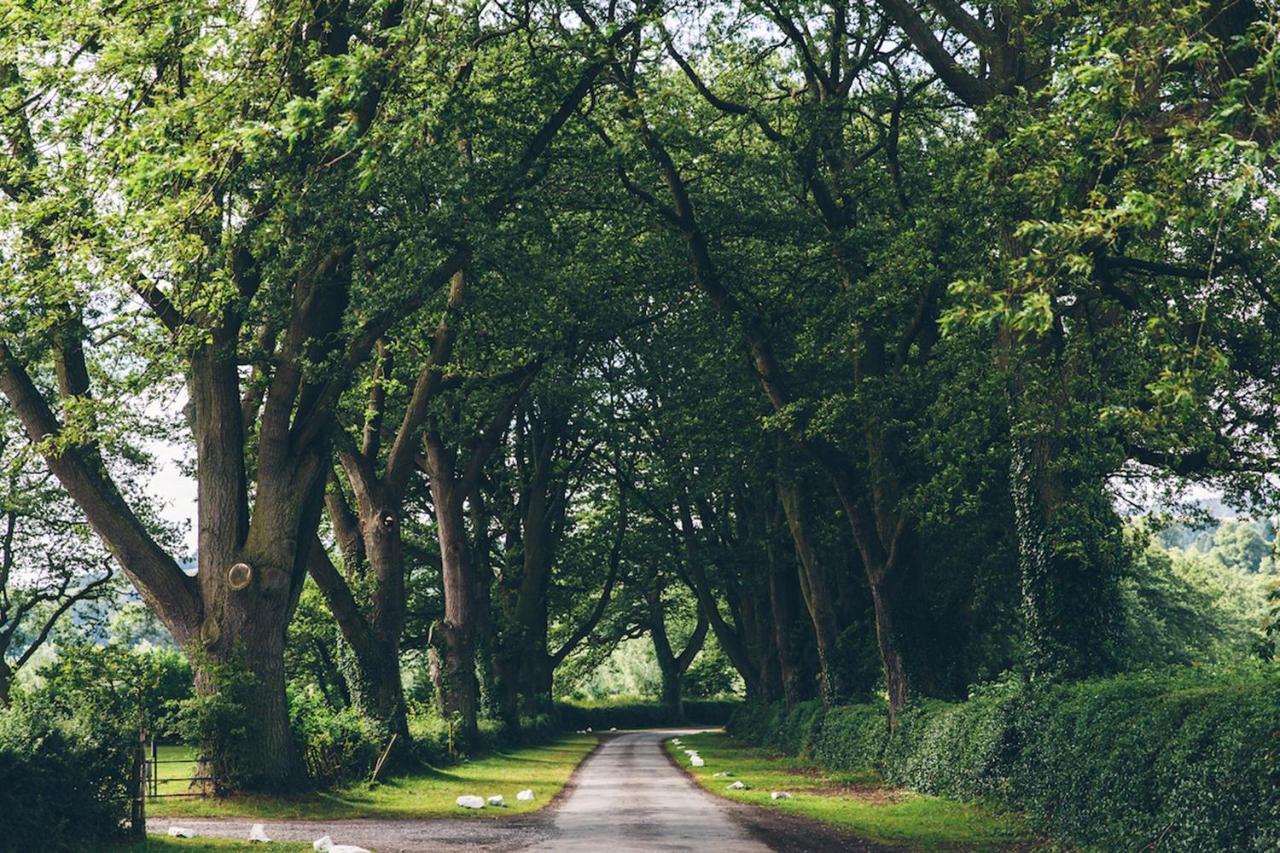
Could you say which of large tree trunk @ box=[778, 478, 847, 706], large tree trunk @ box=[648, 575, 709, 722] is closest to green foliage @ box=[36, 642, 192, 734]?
large tree trunk @ box=[778, 478, 847, 706]

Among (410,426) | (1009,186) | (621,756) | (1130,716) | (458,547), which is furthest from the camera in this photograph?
(621,756)

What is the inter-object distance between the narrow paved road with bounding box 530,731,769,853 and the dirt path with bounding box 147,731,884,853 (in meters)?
0.01

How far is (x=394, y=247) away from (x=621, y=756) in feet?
78.8

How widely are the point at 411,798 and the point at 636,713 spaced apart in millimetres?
61788

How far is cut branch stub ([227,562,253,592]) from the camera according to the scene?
18.4 meters

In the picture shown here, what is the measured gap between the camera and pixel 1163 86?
1193 cm

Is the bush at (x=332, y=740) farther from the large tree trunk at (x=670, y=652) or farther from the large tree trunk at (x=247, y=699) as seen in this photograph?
the large tree trunk at (x=670, y=652)

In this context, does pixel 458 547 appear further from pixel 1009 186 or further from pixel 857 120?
pixel 1009 186

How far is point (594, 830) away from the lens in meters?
15.9

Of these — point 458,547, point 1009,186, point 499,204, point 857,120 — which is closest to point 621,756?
point 458,547

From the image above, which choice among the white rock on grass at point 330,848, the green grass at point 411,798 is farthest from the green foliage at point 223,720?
the white rock on grass at point 330,848

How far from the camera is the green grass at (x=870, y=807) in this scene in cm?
1559

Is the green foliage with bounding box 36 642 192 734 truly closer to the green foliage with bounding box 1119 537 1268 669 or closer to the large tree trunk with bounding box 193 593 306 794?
the large tree trunk with bounding box 193 593 306 794

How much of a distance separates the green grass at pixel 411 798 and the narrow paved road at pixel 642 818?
867 mm
